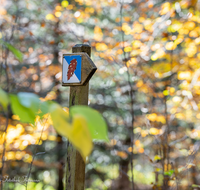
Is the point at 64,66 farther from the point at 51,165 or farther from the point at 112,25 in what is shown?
the point at 51,165

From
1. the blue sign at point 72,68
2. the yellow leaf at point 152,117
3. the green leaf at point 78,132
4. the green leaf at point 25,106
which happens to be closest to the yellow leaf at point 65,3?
the yellow leaf at point 152,117

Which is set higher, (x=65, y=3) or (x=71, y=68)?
(x=65, y=3)

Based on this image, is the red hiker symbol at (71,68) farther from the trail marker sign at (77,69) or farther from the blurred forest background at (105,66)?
the blurred forest background at (105,66)

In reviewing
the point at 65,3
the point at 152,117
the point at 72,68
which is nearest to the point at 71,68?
the point at 72,68

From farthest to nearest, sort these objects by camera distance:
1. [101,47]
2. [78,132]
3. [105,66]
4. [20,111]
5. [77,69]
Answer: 1. [105,66]
2. [101,47]
3. [77,69]
4. [20,111]
5. [78,132]

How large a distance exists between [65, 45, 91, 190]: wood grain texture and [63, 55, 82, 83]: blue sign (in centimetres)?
10

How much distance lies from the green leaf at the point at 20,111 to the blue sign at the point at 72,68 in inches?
43.0

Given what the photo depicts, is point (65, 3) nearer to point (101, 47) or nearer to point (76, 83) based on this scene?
point (101, 47)

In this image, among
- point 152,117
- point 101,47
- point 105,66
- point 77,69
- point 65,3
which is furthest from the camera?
point 65,3

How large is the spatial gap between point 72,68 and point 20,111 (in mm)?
1162

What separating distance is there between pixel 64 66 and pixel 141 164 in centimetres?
1006

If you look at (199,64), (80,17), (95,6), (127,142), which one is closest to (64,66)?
(199,64)

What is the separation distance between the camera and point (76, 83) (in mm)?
1747

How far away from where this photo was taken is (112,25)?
632cm
